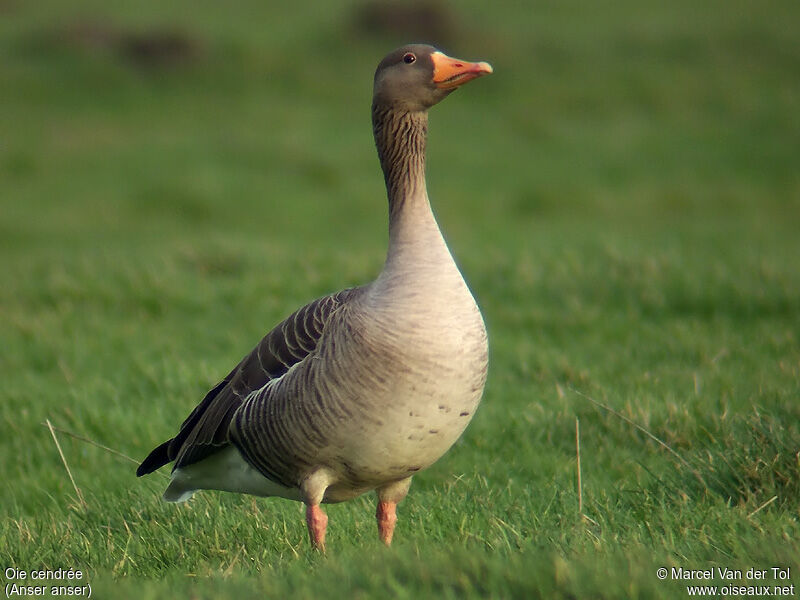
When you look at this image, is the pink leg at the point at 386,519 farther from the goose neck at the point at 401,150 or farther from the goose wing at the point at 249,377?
the goose neck at the point at 401,150

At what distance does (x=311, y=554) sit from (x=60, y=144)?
1589 cm

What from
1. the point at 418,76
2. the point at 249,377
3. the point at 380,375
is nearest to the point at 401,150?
the point at 418,76

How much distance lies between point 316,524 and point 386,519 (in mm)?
333

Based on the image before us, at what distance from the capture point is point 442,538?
4262 millimetres

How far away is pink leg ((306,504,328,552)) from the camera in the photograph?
14.3ft

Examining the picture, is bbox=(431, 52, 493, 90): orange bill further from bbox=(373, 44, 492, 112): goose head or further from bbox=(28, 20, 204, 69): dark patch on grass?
bbox=(28, 20, 204, 69): dark patch on grass

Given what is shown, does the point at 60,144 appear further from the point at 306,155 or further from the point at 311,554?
the point at 311,554

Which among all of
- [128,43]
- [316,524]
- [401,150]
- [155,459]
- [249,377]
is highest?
[128,43]
